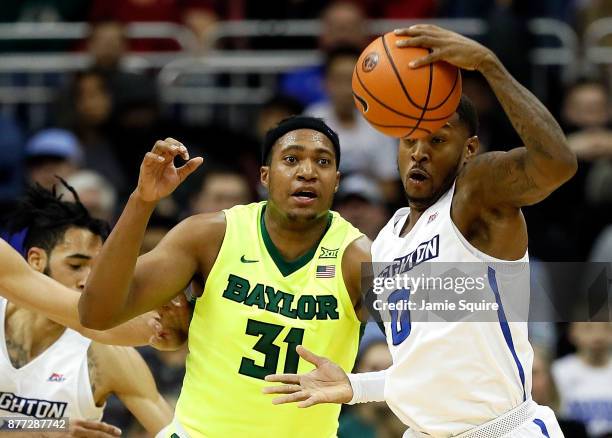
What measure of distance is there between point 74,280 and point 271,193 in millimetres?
1448

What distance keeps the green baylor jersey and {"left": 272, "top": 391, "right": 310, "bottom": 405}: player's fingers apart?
645 mm

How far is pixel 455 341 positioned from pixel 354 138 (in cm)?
590

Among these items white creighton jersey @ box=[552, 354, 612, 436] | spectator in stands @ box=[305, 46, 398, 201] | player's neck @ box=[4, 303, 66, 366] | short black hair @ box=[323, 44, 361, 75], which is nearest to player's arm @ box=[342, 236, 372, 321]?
player's neck @ box=[4, 303, 66, 366]

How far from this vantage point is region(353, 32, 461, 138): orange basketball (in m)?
5.68

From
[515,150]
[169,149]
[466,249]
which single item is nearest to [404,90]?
[515,150]

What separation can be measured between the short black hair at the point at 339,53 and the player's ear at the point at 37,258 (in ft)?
16.2

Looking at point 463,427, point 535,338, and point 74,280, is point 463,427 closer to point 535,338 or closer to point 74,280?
point 74,280

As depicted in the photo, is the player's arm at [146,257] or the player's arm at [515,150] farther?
the player's arm at [146,257]

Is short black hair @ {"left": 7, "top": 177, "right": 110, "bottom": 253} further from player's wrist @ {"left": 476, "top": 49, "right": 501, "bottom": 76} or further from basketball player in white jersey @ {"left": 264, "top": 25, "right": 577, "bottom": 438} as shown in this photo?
player's wrist @ {"left": 476, "top": 49, "right": 501, "bottom": 76}

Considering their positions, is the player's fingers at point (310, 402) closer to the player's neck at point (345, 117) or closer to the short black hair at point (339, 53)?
the player's neck at point (345, 117)

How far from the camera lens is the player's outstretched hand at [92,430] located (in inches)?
251

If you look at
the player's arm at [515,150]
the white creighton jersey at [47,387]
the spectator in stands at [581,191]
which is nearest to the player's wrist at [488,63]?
the player's arm at [515,150]

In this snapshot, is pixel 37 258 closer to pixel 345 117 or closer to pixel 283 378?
pixel 283 378

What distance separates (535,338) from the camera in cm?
1029
